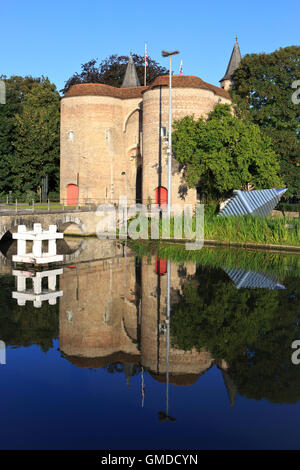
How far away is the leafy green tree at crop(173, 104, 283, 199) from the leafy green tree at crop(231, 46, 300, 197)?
655cm

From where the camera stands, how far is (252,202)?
27.0 meters

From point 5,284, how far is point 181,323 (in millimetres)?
6207

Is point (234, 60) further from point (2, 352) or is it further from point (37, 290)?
point (2, 352)

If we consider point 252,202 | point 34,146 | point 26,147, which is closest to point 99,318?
point 252,202

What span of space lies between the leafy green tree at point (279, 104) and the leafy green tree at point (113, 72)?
15529 millimetres

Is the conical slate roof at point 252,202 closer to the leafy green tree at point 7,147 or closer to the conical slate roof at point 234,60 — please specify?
the leafy green tree at point 7,147

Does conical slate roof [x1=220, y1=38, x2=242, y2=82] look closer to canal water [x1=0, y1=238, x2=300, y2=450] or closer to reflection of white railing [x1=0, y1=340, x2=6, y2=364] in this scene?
canal water [x1=0, y1=238, x2=300, y2=450]

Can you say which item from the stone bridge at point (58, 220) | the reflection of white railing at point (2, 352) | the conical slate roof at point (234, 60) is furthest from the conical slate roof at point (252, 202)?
the conical slate roof at point (234, 60)

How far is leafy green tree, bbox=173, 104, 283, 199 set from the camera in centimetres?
2820

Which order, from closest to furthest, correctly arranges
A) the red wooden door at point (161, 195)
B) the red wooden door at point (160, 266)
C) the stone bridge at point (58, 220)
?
the red wooden door at point (160, 266), the stone bridge at point (58, 220), the red wooden door at point (161, 195)

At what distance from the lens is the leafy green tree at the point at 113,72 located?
168 ft

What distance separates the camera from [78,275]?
15055 mm

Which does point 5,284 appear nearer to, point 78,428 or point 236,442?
point 78,428
